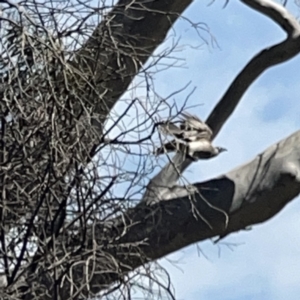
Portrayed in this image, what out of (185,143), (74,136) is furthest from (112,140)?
(185,143)

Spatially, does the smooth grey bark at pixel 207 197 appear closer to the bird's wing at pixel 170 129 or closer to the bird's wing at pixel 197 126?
the bird's wing at pixel 197 126

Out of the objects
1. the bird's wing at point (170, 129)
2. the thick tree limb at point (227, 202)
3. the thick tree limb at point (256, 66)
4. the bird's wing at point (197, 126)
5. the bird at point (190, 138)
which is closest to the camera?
the bird's wing at point (170, 129)

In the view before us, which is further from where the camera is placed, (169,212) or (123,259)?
(169,212)

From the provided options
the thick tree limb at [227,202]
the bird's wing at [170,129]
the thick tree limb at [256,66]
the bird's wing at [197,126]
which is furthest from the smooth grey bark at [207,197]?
the thick tree limb at [256,66]

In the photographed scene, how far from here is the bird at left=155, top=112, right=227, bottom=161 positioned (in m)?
2.83

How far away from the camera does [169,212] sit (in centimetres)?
354

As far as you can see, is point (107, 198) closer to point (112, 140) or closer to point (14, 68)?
point (112, 140)

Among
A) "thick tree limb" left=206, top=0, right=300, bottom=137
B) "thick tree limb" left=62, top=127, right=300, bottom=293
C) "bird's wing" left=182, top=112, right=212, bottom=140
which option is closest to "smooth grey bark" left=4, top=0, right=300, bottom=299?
"thick tree limb" left=62, top=127, right=300, bottom=293

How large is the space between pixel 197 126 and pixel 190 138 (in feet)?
0.42

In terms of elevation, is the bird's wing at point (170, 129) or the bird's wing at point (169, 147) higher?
the bird's wing at point (170, 129)

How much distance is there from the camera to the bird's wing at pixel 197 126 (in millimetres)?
3375

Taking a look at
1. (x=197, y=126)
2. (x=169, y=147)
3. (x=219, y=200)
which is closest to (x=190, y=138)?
(x=197, y=126)

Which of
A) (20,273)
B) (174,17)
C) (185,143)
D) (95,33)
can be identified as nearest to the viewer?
(20,273)

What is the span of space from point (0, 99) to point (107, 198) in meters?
0.37
